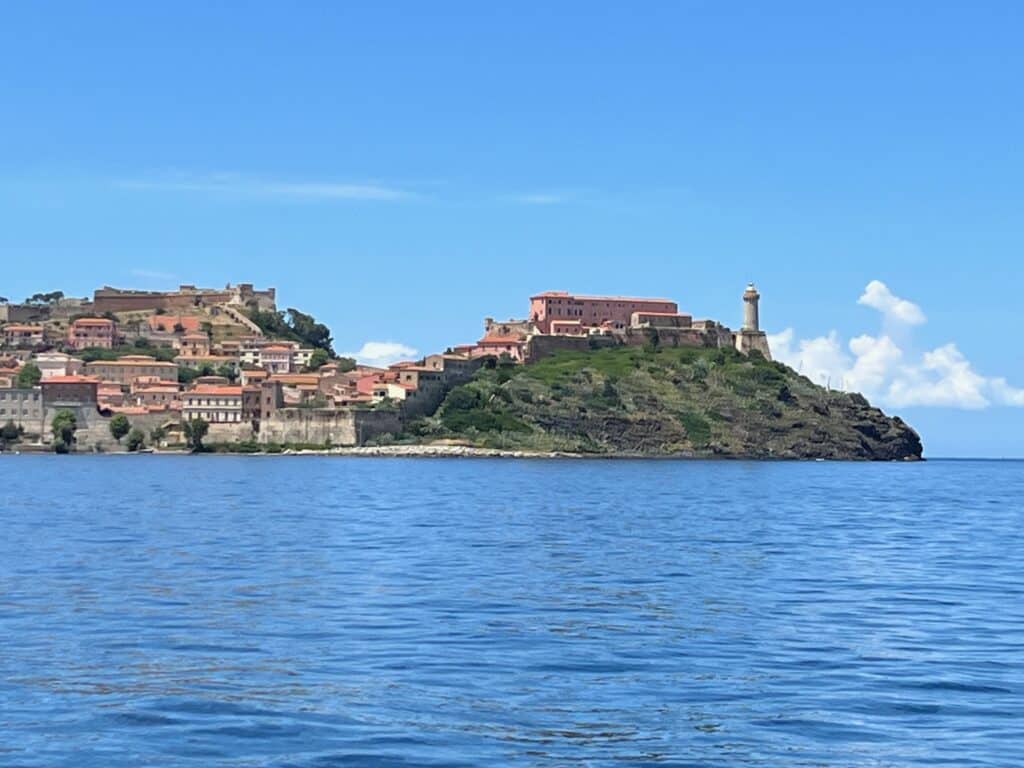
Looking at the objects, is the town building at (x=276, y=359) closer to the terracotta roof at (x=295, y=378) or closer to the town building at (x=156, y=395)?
the terracotta roof at (x=295, y=378)

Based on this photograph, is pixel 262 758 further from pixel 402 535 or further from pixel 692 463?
pixel 692 463

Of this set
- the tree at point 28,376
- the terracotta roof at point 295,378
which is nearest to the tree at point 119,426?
the tree at point 28,376

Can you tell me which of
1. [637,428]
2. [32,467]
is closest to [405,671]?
[32,467]

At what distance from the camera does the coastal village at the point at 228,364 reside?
124 metres

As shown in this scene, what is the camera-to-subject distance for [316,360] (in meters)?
150

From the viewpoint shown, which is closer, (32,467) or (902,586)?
(902,586)

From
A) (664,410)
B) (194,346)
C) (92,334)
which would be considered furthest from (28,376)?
(664,410)

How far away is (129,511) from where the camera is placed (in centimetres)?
4775

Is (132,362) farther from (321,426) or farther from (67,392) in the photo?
(321,426)

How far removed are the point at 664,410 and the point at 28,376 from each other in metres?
53.5

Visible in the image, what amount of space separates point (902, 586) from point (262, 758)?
16718mm

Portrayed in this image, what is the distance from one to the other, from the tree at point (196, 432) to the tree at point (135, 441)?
11.9 feet

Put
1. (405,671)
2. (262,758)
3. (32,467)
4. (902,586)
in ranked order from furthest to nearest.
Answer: (32,467) → (902,586) → (405,671) → (262,758)

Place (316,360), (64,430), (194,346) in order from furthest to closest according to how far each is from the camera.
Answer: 1. (194,346)
2. (316,360)
3. (64,430)
